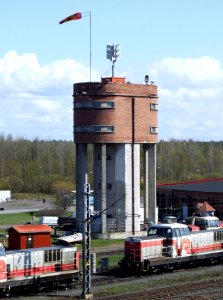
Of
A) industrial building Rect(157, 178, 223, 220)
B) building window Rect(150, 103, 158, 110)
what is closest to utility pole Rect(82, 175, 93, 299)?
building window Rect(150, 103, 158, 110)

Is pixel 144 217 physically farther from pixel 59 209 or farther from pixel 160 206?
pixel 59 209

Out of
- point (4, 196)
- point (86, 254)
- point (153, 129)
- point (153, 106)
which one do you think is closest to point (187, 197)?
point (153, 129)

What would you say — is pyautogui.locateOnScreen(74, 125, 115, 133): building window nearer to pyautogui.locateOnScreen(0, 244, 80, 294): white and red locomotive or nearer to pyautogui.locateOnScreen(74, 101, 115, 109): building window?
pyautogui.locateOnScreen(74, 101, 115, 109): building window

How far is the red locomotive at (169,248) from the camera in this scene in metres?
50.7

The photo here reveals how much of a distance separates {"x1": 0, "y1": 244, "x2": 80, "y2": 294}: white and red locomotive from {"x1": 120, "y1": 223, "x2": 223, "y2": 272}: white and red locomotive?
17.3 feet

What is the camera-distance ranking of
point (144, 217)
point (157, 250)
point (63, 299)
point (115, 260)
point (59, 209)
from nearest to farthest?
point (63, 299) → point (157, 250) → point (115, 260) → point (144, 217) → point (59, 209)

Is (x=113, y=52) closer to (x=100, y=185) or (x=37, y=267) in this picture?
(x=100, y=185)

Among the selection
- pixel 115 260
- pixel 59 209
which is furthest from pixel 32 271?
pixel 59 209

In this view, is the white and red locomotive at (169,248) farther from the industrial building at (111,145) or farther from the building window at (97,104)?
the building window at (97,104)

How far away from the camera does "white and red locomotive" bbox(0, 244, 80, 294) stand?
41844mm

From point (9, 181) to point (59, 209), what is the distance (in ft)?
217

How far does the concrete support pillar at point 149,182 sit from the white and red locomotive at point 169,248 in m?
23.1

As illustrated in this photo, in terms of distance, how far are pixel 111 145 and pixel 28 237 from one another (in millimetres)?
20233

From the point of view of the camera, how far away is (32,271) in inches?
1726
